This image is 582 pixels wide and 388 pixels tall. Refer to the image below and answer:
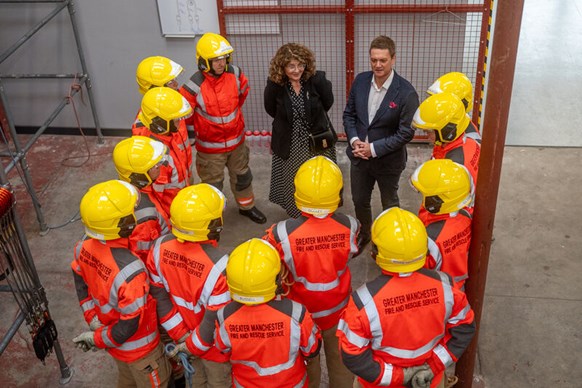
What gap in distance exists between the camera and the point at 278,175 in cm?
609

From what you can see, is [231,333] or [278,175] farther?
[278,175]

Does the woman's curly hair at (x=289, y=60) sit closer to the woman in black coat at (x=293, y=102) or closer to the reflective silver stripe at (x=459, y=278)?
the woman in black coat at (x=293, y=102)

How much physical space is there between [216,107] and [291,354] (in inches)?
111

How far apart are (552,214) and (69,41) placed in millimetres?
5793

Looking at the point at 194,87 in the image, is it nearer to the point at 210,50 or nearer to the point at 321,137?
the point at 210,50

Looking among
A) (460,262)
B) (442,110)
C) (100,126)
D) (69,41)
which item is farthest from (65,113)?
(460,262)

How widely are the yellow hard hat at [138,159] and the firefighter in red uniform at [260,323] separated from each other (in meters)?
1.31

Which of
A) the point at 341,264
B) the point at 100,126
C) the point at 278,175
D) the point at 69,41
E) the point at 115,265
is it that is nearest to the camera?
the point at 115,265

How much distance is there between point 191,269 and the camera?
145 inches

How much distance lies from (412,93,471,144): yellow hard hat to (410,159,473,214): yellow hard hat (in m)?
0.70

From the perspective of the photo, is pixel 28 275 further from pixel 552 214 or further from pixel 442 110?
pixel 552 214

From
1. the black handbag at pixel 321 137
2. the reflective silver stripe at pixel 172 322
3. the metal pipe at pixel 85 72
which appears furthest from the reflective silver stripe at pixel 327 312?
the metal pipe at pixel 85 72

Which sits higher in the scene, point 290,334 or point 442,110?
point 442,110

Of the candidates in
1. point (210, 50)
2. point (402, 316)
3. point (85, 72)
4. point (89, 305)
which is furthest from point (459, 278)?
point (85, 72)
